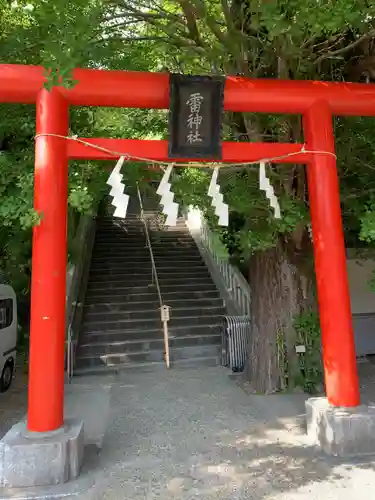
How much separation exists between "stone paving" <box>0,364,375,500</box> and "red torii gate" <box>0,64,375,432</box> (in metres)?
0.71

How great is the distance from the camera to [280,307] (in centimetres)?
636

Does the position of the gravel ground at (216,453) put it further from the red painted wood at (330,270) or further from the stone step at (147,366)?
the stone step at (147,366)

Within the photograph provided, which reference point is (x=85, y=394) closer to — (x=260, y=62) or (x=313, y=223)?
(x=313, y=223)

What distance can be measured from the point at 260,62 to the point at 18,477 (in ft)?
18.5

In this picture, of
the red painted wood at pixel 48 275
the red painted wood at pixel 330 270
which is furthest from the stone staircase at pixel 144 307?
the red painted wood at pixel 330 270

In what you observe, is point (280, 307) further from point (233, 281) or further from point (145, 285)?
point (145, 285)

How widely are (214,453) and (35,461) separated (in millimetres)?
1798

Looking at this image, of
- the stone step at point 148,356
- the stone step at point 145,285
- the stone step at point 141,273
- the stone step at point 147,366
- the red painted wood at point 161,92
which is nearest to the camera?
the red painted wood at point 161,92

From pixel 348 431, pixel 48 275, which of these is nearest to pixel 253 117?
pixel 48 275

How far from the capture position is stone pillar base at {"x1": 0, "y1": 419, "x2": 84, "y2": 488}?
3678 millimetres

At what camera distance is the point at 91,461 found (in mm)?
4164

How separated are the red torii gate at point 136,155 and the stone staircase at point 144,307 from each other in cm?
412

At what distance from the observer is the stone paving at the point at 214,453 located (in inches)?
142

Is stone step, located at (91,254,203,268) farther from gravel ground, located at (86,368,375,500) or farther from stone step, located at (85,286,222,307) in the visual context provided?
gravel ground, located at (86,368,375,500)
